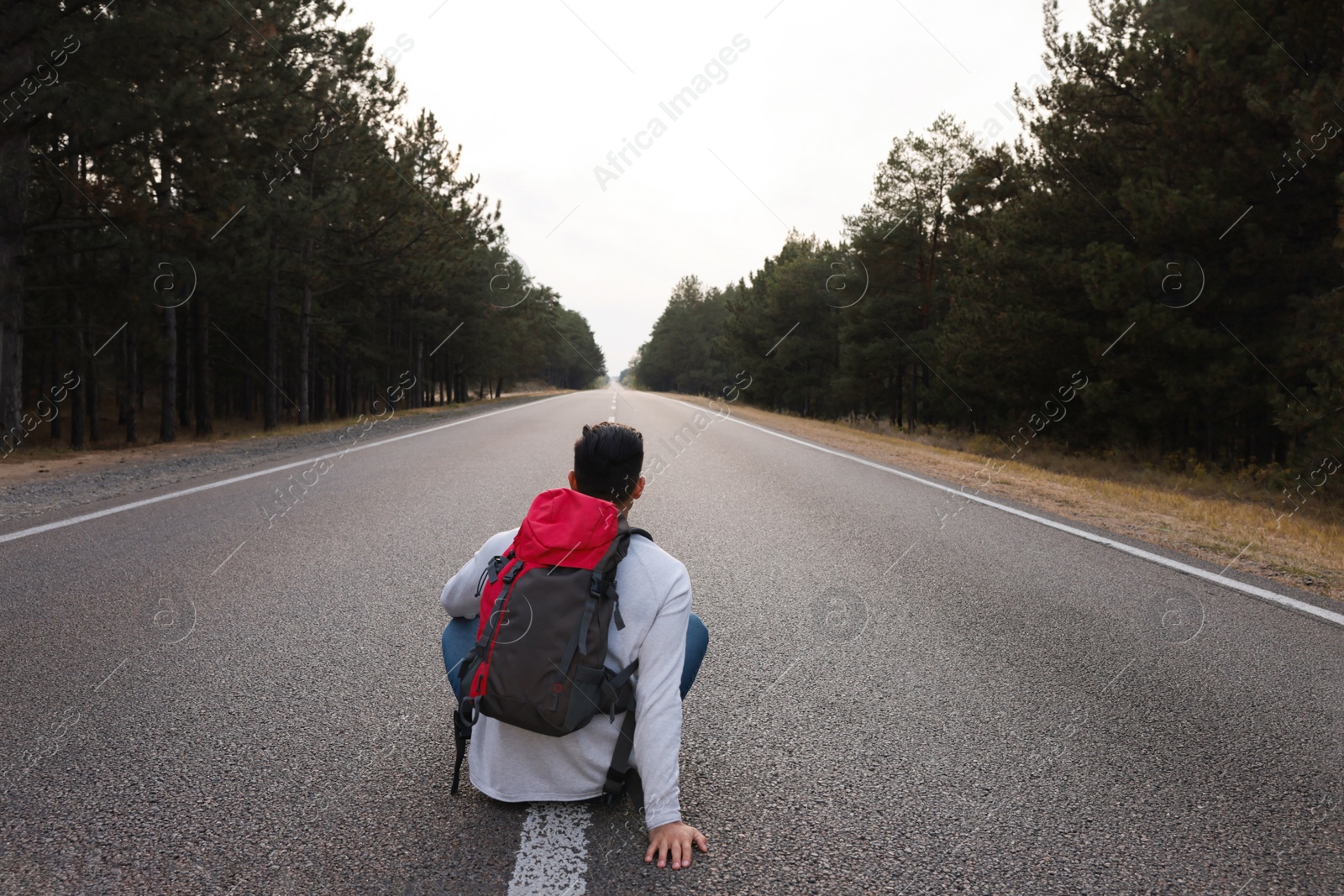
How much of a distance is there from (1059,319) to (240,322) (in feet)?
117

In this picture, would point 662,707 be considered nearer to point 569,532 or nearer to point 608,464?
point 569,532

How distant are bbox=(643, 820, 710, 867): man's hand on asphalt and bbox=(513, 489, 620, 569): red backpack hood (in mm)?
797

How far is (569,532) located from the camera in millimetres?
2277

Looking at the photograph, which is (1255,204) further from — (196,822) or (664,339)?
(664,339)

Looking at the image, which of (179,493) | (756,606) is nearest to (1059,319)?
(756,606)

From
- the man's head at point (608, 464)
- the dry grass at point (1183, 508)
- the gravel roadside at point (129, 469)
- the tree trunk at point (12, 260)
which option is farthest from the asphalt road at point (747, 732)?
the tree trunk at point (12, 260)

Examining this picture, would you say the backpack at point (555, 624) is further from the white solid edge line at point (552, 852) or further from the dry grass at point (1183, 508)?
the dry grass at point (1183, 508)

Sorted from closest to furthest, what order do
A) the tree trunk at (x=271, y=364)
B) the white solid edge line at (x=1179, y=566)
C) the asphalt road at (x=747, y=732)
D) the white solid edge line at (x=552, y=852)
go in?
1. the white solid edge line at (x=552, y=852)
2. the asphalt road at (x=747, y=732)
3. the white solid edge line at (x=1179, y=566)
4. the tree trunk at (x=271, y=364)

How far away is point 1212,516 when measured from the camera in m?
8.88

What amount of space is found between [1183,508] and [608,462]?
945 centimetres

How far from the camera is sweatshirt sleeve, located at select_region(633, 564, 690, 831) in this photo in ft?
7.57

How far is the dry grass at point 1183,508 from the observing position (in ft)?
22.0

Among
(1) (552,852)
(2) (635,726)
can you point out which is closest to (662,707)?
(2) (635,726)

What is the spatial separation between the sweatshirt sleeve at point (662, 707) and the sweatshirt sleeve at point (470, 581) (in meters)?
0.56
